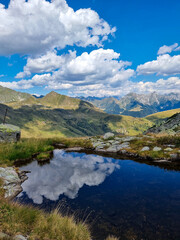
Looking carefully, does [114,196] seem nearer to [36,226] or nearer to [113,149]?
[36,226]

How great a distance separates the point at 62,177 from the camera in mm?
16125

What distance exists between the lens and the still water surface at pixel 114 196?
28.6 feet

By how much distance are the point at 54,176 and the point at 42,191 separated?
11.2ft

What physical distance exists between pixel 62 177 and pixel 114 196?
6329 mm

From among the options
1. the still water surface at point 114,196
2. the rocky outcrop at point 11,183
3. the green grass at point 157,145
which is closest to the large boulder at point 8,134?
the still water surface at point 114,196

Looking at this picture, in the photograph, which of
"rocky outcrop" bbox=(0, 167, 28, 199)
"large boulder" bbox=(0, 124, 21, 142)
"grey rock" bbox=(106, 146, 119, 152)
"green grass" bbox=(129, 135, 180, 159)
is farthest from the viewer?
"large boulder" bbox=(0, 124, 21, 142)

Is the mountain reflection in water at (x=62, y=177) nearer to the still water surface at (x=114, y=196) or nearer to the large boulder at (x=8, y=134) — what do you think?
the still water surface at (x=114, y=196)

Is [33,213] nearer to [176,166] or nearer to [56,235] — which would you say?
[56,235]

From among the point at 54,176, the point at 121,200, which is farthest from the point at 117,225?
the point at 54,176

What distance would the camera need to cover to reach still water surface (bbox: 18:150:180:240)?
28.6 feet

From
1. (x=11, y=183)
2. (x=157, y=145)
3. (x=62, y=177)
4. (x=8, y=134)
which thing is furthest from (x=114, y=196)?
(x=8, y=134)

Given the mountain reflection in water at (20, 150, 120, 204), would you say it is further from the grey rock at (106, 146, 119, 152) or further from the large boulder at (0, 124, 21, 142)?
the large boulder at (0, 124, 21, 142)

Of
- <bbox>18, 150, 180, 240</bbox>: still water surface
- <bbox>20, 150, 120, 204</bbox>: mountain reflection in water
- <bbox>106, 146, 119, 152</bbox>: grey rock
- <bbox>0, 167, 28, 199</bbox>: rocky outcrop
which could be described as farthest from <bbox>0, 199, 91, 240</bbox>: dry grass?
<bbox>106, 146, 119, 152</bbox>: grey rock

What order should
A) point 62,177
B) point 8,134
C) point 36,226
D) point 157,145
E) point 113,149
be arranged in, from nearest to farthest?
point 36,226 → point 62,177 → point 157,145 → point 113,149 → point 8,134
